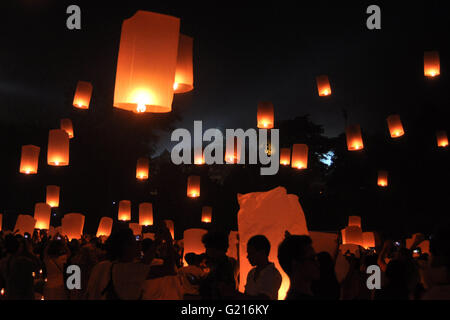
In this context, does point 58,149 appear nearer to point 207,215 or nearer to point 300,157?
point 300,157

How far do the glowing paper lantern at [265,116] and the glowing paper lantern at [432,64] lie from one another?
3.72 m

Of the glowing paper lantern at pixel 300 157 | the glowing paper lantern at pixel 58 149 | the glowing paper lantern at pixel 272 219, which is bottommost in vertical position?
the glowing paper lantern at pixel 272 219

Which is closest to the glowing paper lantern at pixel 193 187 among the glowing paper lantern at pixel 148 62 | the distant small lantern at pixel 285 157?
the distant small lantern at pixel 285 157

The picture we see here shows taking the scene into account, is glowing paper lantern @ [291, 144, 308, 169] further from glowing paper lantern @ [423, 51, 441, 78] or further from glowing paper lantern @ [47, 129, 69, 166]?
glowing paper lantern @ [47, 129, 69, 166]

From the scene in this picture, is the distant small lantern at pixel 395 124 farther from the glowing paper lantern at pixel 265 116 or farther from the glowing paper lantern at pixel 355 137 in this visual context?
the glowing paper lantern at pixel 265 116

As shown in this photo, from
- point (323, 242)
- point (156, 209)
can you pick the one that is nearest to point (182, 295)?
point (323, 242)

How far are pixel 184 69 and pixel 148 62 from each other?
3.37 ft

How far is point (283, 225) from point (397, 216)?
16.7 meters

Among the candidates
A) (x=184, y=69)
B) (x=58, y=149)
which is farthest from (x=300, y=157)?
(x=184, y=69)

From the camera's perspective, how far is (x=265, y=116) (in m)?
11.6

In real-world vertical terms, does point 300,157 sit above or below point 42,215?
above

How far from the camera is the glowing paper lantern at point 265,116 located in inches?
458
